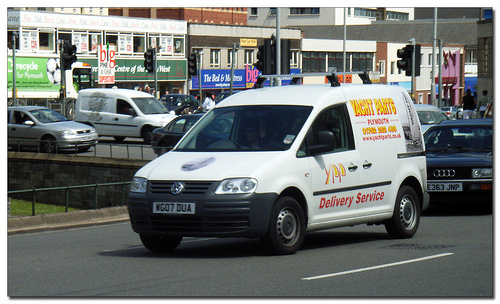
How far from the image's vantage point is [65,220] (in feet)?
49.7

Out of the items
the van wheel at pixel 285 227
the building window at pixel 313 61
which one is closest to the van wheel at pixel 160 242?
the van wheel at pixel 285 227

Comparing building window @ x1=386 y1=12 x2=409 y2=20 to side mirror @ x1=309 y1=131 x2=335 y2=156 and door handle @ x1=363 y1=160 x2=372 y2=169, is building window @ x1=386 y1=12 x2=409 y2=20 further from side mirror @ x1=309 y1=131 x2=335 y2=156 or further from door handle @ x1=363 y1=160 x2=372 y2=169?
side mirror @ x1=309 y1=131 x2=335 y2=156

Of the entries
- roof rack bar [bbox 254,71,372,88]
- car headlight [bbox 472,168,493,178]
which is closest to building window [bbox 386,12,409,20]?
car headlight [bbox 472,168,493,178]

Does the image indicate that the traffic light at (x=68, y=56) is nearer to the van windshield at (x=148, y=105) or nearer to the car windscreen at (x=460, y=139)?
the van windshield at (x=148, y=105)

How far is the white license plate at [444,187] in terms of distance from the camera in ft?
47.6

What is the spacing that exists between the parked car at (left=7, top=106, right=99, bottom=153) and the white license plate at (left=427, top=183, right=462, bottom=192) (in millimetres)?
17544

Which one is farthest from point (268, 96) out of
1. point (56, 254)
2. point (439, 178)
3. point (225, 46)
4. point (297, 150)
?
point (225, 46)

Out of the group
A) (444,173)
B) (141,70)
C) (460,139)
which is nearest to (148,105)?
(460,139)

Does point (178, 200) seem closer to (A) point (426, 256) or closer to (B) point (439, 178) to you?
(A) point (426, 256)

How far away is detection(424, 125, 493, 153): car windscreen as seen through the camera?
15.4 meters

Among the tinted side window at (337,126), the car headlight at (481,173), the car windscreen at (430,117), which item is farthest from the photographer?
the car windscreen at (430,117)

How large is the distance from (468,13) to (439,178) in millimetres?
109705

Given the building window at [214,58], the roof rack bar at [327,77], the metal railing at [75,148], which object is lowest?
the metal railing at [75,148]

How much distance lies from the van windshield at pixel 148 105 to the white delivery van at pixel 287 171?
77.4 ft
